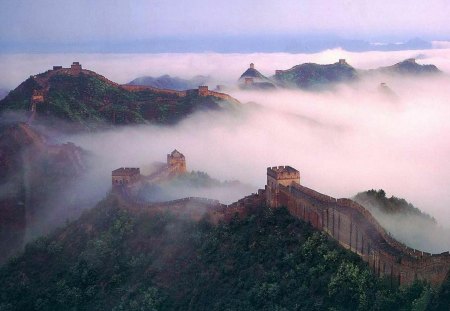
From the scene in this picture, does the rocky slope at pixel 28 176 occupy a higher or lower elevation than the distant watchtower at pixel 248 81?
lower

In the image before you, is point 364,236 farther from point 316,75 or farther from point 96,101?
point 316,75

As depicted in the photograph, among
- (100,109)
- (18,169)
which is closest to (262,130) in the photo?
(100,109)

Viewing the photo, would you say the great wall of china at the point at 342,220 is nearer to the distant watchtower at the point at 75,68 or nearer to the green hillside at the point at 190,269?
the green hillside at the point at 190,269

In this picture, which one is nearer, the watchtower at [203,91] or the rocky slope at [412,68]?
the watchtower at [203,91]

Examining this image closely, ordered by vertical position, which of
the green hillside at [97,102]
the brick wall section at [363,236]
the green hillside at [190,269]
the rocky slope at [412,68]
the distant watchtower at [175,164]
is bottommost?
the green hillside at [190,269]

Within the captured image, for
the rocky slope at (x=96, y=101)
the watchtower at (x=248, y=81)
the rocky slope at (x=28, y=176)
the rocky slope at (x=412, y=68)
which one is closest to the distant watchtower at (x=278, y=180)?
the rocky slope at (x=28, y=176)

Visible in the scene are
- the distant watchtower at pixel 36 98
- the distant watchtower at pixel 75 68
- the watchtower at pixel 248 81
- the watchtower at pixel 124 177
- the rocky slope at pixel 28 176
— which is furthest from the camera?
the watchtower at pixel 248 81

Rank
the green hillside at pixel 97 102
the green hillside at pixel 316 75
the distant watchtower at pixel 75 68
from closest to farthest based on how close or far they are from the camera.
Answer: the green hillside at pixel 97 102 < the distant watchtower at pixel 75 68 < the green hillside at pixel 316 75

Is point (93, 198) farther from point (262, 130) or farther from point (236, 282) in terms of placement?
point (262, 130)
